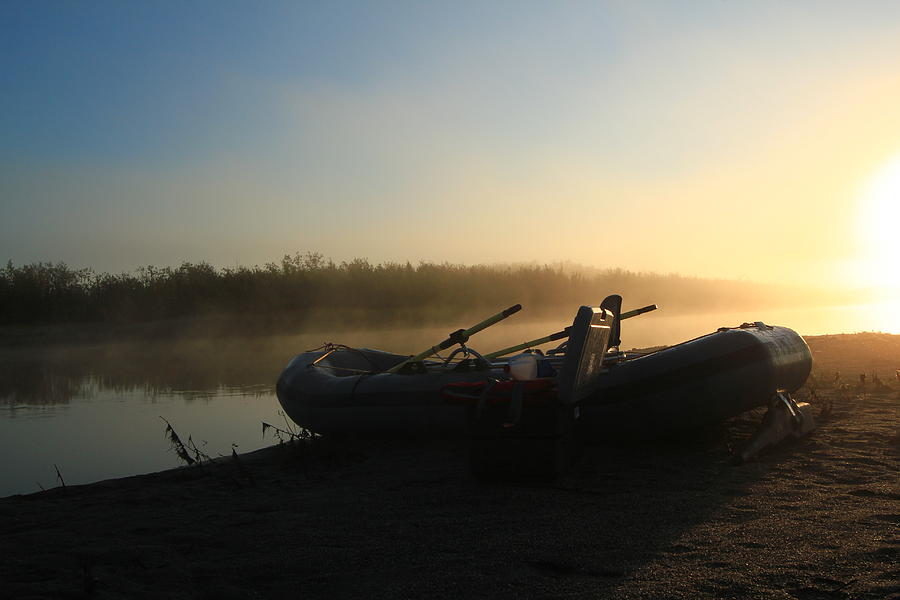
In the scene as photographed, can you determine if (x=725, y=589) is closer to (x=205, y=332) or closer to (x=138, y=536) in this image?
(x=138, y=536)

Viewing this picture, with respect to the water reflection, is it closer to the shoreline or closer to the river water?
the river water

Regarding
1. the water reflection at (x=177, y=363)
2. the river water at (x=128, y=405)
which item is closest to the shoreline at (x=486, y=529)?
the river water at (x=128, y=405)

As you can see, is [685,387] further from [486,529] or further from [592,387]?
[486,529]

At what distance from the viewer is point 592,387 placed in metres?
5.18

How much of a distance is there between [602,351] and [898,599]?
110 inches

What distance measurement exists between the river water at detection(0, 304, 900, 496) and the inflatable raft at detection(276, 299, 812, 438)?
5.16 feet

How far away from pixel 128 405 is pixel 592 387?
8094 millimetres

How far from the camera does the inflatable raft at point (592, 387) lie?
4.68 meters

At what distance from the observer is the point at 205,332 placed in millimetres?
24594

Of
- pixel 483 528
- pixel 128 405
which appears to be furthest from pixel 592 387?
pixel 128 405

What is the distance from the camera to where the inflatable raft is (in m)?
4.68

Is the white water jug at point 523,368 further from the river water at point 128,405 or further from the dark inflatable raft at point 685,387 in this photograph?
the river water at point 128,405

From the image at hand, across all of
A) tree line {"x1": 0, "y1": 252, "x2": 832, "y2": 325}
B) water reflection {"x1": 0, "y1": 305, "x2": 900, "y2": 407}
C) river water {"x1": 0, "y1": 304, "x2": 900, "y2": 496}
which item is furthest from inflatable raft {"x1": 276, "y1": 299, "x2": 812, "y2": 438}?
tree line {"x1": 0, "y1": 252, "x2": 832, "y2": 325}

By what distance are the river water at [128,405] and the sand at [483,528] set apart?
1739 millimetres
